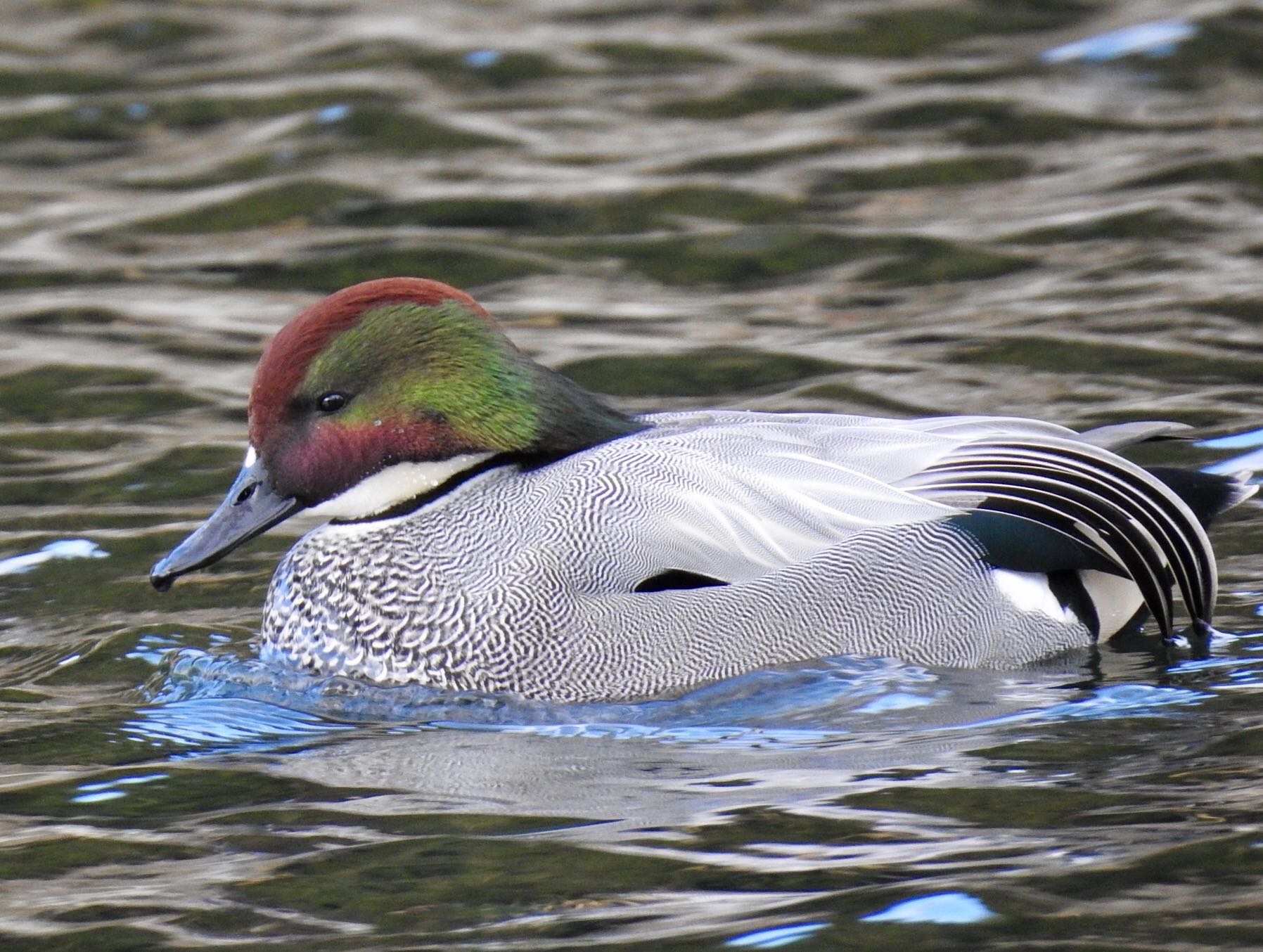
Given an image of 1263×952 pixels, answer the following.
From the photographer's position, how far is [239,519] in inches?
223

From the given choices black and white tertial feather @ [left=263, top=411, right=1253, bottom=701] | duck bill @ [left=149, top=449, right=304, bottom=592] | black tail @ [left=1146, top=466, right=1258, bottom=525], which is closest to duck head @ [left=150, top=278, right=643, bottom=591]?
duck bill @ [left=149, top=449, right=304, bottom=592]

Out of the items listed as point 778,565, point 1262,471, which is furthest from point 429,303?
point 1262,471

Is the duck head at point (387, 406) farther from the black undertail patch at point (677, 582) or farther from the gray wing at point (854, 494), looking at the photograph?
the black undertail patch at point (677, 582)

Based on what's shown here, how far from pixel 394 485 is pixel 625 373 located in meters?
2.80

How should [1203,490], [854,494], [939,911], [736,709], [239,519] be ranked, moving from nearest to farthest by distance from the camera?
[939,911] < [736,709] < [854,494] < [239,519] < [1203,490]

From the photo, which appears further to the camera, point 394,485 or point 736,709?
point 394,485

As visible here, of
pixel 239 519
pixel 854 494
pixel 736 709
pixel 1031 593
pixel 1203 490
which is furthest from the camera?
pixel 1203 490

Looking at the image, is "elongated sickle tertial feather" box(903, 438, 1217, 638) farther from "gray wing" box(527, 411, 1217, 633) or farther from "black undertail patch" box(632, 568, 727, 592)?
"black undertail patch" box(632, 568, 727, 592)

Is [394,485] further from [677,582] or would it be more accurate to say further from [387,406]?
[677,582]

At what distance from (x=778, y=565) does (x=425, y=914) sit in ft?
5.37

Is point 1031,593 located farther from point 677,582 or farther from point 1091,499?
point 677,582

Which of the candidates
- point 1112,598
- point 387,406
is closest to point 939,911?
point 1112,598

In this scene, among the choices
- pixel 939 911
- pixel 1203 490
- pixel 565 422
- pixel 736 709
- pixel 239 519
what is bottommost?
pixel 736 709

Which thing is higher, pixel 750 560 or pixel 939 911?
pixel 750 560
